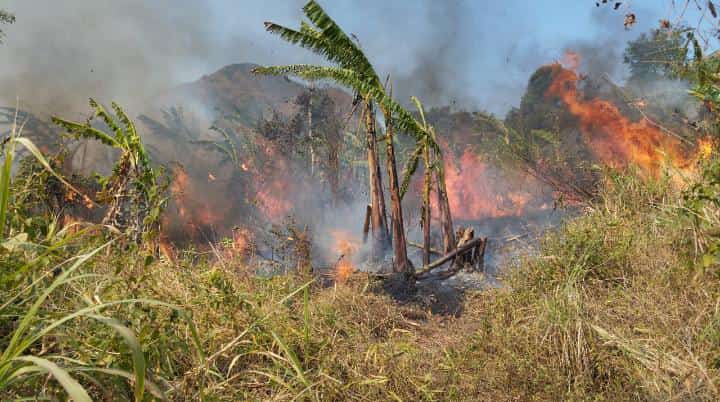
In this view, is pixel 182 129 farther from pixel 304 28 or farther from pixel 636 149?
pixel 636 149

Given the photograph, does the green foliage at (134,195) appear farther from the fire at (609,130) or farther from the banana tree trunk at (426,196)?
the fire at (609,130)

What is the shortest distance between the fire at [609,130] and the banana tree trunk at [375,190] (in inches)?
501

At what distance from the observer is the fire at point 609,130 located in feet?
63.8

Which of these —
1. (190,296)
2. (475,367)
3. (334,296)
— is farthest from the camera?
(334,296)

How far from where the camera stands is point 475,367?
347cm

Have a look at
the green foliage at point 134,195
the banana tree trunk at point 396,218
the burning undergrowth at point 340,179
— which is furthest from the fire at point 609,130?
the green foliage at point 134,195

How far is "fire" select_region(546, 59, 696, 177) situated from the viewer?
63.8 feet

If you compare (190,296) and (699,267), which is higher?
(699,267)

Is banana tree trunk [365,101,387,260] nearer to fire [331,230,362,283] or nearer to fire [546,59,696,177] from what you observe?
fire [331,230,362,283]

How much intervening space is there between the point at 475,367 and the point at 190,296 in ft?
7.24

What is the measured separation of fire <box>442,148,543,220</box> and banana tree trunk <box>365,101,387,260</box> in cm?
1522

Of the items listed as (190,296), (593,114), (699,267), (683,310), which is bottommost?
(190,296)

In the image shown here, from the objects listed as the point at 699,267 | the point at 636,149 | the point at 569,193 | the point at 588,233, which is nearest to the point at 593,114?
the point at 636,149

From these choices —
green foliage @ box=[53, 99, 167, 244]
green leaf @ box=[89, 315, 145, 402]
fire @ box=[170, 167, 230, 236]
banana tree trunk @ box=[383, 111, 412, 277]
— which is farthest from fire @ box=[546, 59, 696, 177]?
green leaf @ box=[89, 315, 145, 402]
